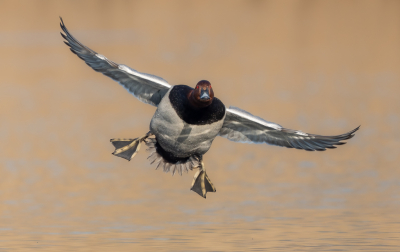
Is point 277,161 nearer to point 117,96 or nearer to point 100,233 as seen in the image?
point 100,233

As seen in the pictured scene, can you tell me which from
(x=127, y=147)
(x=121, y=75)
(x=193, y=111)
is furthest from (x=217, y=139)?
(x=193, y=111)

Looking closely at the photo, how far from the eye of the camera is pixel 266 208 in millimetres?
11328

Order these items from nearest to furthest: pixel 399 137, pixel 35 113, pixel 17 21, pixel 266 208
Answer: pixel 266 208
pixel 399 137
pixel 35 113
pixel 17 21

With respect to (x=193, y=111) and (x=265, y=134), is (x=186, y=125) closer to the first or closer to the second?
(x=193, y=111)

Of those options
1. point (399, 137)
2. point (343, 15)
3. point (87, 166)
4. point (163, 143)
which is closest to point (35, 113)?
point (87, 166)

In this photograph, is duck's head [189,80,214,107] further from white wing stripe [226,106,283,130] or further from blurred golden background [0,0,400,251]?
blurred golden background [0,0,400,251]

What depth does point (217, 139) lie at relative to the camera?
1697 cm

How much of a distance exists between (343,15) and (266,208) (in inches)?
1123

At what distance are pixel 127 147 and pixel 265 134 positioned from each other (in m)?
1.95

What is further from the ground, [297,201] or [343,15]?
[343,15]

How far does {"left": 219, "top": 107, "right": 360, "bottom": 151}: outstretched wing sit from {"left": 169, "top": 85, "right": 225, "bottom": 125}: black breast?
40 centimetres

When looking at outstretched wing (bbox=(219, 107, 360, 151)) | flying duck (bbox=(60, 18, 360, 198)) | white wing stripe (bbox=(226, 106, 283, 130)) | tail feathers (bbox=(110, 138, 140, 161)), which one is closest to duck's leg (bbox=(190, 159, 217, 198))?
flying duck (bbox=(60, 18, 360, 198))

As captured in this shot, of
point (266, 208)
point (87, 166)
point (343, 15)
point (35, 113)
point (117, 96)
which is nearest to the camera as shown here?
point (266, 208)

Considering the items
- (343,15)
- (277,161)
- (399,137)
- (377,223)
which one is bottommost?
(377,223)
